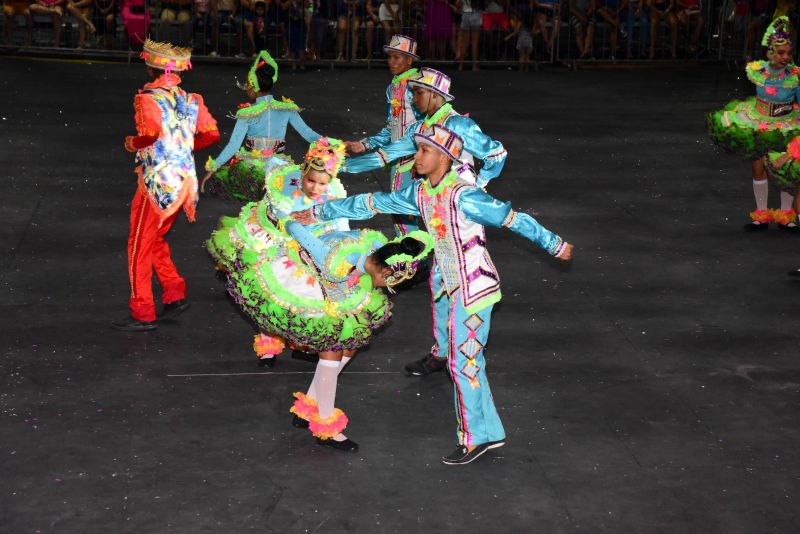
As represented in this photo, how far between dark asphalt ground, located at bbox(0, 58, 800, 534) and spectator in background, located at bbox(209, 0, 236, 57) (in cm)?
722

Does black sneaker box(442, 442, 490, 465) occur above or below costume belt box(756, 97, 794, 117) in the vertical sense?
below

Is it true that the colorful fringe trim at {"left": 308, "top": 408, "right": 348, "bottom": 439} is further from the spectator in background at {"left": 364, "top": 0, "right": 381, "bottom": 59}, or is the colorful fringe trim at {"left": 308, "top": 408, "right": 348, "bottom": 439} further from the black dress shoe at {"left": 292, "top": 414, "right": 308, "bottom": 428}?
the spectator in background at {"left": 364, "top": 0, "right": 381, "bottom": 59}

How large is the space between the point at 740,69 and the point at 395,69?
46.2 ft

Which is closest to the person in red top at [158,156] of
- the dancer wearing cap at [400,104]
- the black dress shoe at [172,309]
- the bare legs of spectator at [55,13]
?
the black dress shoe at [172,309]

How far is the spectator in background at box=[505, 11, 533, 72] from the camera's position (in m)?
21.5

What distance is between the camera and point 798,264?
10945 millimetres

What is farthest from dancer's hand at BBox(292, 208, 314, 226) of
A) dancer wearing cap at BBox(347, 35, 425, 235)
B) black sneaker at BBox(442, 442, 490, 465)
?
dancer wearing cap at BBox(347, 35, 425, 235)

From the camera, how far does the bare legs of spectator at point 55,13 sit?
20562 millimetres

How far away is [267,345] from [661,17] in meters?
16.3

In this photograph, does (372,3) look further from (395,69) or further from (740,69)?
(395,69)

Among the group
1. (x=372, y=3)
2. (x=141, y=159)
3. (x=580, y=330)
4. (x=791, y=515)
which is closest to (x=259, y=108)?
(x=141, y=159)

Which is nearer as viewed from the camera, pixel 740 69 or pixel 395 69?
pixel 395 69

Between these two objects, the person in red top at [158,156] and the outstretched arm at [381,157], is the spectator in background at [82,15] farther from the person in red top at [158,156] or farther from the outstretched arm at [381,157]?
the outstretched arm at [381,157]

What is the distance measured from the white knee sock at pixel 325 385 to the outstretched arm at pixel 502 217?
124 cm
